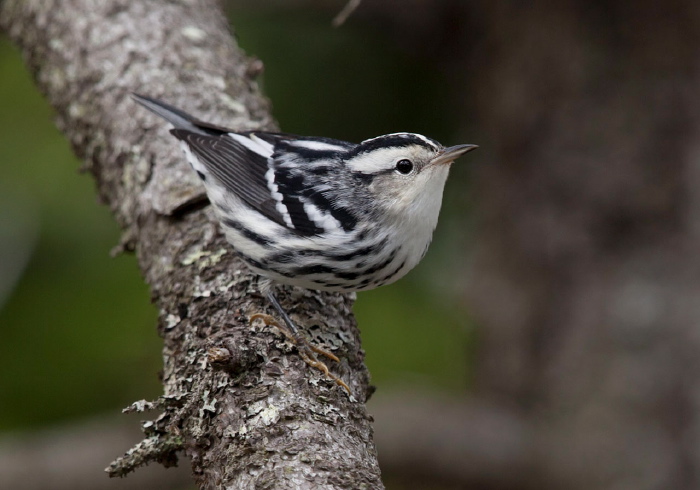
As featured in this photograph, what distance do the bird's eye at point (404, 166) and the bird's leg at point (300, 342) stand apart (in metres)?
0.75

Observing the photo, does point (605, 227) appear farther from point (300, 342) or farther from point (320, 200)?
point (300, 342)

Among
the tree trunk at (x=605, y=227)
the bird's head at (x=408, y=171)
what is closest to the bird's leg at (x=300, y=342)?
the bird's head at (x=408, y=171)

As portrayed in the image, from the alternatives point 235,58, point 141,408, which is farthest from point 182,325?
point 235,58

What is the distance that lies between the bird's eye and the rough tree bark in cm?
59

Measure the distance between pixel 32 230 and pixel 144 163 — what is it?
150cm

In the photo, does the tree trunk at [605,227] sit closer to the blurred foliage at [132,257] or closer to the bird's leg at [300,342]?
the blurred foliage at [132,257]

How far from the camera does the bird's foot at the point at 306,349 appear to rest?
8.70 ft

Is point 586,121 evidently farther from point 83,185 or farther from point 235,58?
point 83,185

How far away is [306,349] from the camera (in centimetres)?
271

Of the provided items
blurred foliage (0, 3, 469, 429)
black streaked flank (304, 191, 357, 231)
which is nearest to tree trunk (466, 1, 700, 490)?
blurred foliage (0, 3, 469, 429)

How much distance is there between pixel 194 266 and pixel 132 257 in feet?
5.98

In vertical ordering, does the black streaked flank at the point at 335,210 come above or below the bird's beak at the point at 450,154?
below

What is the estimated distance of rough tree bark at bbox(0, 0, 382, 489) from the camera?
2.38 metres

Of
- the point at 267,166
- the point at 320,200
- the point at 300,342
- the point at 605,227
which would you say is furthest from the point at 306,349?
the point at 605,227
